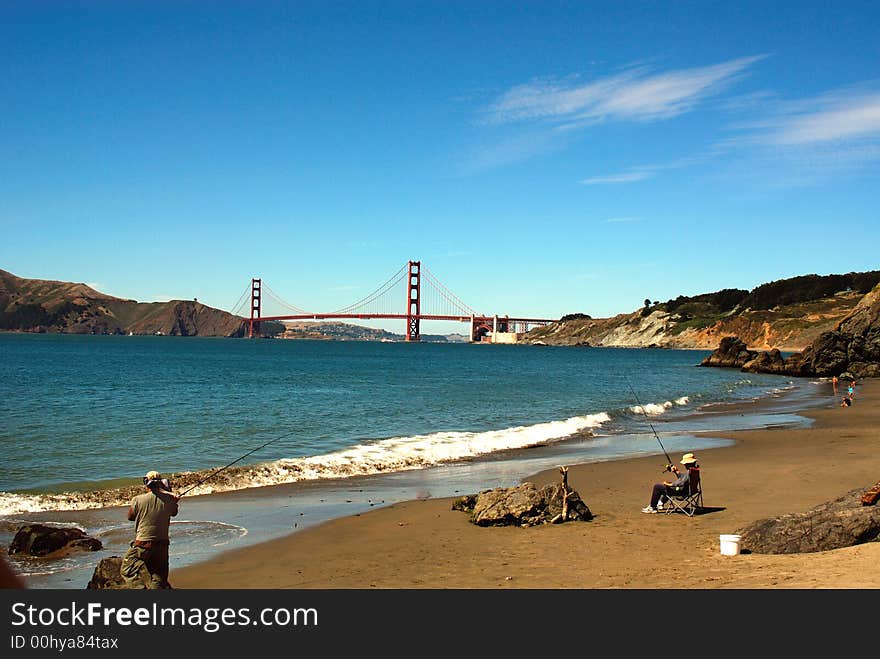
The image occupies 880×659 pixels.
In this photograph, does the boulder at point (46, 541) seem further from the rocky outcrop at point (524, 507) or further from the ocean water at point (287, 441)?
the rocky outcrop at point (524, 507)

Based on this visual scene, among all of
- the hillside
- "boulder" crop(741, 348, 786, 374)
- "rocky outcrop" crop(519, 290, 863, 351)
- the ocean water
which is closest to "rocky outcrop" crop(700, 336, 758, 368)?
"boulder" crop(741, 348, 786, 374)

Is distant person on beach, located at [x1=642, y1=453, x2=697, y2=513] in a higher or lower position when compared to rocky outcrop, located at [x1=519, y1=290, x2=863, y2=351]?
lower

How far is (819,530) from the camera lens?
7.96 m

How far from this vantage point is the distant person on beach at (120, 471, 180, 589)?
706 centimetres

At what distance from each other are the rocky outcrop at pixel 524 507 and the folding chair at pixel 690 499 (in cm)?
126

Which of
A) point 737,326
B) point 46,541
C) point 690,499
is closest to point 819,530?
point 690,499

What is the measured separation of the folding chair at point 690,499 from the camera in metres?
11.3

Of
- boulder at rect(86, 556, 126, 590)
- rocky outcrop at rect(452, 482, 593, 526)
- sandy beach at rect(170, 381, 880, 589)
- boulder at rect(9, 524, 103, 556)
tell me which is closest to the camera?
boulder at rect(86, 556, 126, 590)

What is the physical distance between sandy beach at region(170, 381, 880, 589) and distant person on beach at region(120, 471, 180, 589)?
1149mm

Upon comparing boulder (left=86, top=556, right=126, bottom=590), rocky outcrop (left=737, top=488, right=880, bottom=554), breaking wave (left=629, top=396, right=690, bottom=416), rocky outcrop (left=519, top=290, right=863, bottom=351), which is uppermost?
rocky outcrop (left=519, top=290, right=863, bottom=351)

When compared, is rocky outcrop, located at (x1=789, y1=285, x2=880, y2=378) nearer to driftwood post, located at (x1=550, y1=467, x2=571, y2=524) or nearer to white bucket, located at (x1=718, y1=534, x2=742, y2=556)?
driftwood post, located at (x1=550, y1=467, x2=571, y2=524)

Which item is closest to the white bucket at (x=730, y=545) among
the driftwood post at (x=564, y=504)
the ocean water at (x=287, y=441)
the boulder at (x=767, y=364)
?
the driftwood post at (x=564, y=504)
